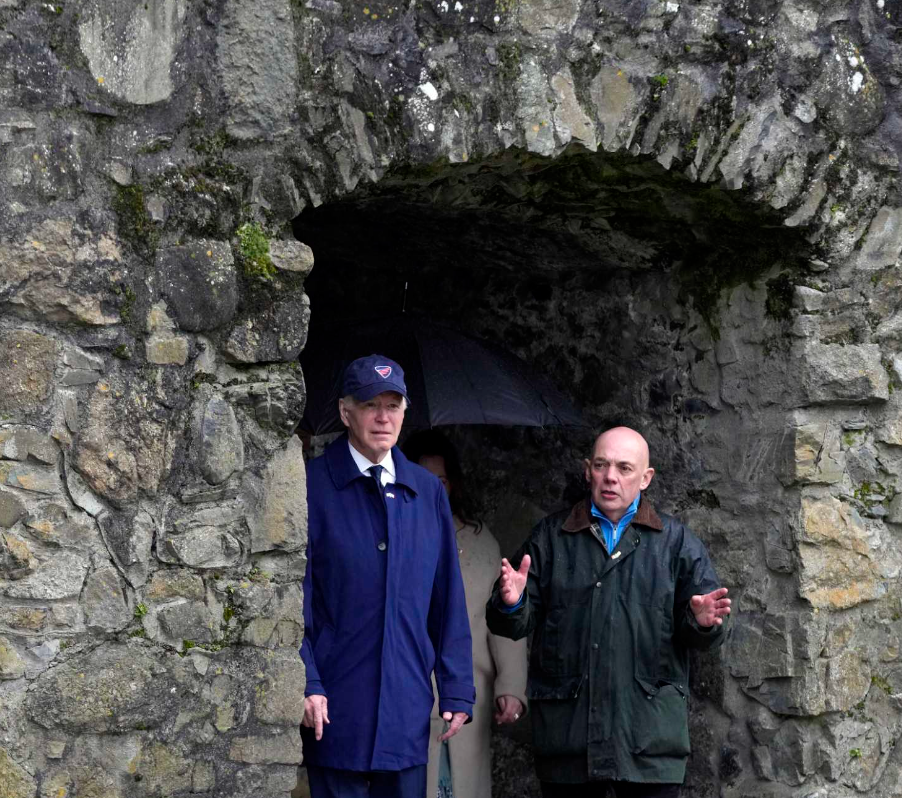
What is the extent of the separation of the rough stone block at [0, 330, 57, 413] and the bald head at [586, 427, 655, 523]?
5.16ft

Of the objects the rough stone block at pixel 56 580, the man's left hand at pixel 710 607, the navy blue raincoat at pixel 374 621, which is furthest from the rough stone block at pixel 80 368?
the man's left hand at pixel 710 607

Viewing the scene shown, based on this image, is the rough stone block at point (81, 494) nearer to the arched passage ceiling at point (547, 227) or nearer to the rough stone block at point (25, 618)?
the rough stone block at point (25, 618)

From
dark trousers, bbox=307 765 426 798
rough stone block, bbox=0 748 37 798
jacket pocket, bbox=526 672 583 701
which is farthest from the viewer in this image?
jacket pocket, bbox=526 672 583 701

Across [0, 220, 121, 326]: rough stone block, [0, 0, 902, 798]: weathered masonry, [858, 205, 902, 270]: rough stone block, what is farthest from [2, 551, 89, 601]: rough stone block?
[858, 205, 902, 270]: rough stone block

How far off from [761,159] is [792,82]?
0.23 meters

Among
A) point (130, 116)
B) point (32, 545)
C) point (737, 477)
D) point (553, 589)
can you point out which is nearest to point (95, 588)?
point (32, 545)

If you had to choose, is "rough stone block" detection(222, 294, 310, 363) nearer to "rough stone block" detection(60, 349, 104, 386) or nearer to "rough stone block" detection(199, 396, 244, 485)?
"rough stone block" detection(199, 396, 244, 485)

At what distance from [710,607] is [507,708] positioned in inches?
31.8

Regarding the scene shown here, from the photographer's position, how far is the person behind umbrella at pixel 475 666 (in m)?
3.92

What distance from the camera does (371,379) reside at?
130 inches

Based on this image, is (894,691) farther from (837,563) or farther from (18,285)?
(18,285)

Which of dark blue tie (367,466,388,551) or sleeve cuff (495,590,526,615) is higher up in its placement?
dark blue tie (367,466,388,551)

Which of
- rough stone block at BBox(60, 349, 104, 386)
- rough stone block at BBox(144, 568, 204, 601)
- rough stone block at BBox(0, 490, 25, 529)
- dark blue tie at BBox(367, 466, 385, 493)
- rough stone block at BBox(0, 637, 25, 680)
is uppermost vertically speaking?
rough stone block at BBox(60, 349, 104, 386)

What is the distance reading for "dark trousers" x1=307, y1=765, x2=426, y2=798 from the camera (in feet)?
10.7
